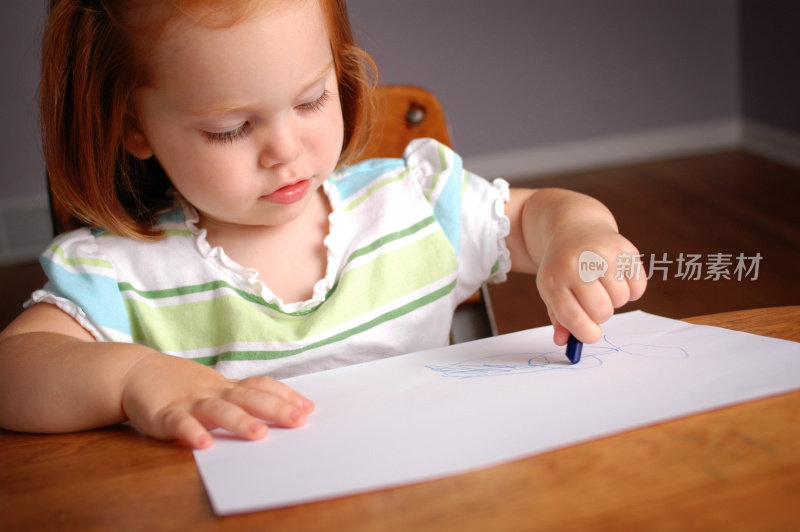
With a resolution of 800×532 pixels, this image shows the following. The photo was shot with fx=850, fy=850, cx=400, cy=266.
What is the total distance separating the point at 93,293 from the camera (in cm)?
74

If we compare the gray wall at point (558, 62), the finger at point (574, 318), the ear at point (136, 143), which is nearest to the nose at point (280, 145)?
the ear at point (136, 143)

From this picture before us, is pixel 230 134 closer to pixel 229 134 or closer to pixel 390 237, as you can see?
pixel 229 134

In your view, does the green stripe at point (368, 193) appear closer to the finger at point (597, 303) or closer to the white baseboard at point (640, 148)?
the finger at point (597, 303)

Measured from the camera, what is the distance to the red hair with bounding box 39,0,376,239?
2.23 feet

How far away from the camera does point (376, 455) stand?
17.8 inches

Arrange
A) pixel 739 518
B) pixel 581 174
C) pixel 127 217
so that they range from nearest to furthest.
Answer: pixel 739 518, pixel 127 217, pixel 581 174

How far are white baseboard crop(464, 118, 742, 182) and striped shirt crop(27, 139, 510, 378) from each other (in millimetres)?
2395

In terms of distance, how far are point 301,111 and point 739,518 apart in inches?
18.4

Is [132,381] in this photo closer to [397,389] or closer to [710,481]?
[397,389]

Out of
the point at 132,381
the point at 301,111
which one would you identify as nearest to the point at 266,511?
the point at 132,381

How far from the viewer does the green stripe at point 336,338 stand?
0.78 metres

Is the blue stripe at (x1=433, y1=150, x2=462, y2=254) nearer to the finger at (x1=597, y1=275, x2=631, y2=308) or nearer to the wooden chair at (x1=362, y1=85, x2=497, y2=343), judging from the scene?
the wooden chair at (x1=362, y1=85, x2=497, y2=343)

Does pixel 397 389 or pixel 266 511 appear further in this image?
pixel 397 389

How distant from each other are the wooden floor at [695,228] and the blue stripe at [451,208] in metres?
1.23
